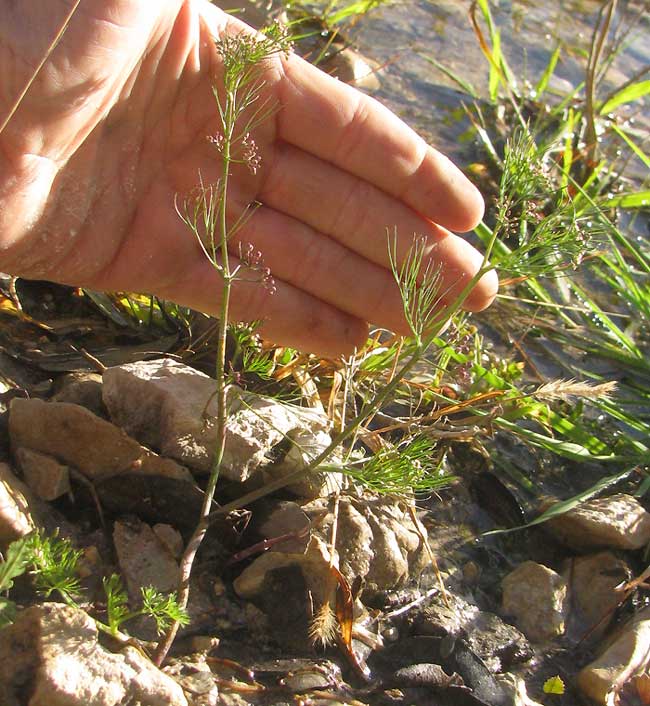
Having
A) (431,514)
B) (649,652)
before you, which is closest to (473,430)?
(431,514)

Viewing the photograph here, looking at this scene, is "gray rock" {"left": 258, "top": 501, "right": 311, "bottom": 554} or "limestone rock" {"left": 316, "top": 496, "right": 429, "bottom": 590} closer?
"gray rock" {"left": 258, "top": 501, "right": 311, "bottom": 554}

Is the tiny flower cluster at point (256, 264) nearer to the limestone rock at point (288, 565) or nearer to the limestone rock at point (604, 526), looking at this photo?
the limestone rock at point (288, 565)

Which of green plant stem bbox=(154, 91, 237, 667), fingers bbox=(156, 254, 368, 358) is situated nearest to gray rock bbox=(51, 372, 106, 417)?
fingers bbox=(156, 254, 368, 358)

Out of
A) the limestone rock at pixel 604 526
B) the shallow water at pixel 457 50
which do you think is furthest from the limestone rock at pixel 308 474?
the shallow water at pixel 457 50

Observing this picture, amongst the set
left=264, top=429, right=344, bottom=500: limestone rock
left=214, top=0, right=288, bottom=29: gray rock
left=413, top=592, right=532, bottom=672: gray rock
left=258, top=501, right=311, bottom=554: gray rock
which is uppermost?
left=214, top=0, right=288, bottom=29: gray rock

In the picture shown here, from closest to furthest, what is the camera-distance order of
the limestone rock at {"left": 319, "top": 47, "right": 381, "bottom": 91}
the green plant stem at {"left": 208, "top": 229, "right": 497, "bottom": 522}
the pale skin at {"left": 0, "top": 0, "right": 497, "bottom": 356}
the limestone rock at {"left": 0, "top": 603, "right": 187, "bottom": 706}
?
the limestone rock at {"left": 0, "top": 603, "right": 187, "bottom": 706} → the green plant stem at {"left": 208, "top": 229, "right": 497, "bottom": 522} → the pale skin at {"left": 0, "top": 0, "right": 497, "bottom": 356} → the limestone rock at {"left": 319, "top": 47, "right": 381, "bottom": 91}

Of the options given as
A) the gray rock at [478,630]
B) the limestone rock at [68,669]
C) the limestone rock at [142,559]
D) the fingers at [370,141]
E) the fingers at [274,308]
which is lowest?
the gray rock at [478,630]

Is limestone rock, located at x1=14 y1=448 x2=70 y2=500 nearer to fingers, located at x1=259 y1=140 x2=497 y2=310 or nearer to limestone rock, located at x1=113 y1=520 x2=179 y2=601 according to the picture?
limestone rock, located at x1=113 y1=520 x2=179 y2=601

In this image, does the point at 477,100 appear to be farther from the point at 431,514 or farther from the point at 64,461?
the point at 64,461
